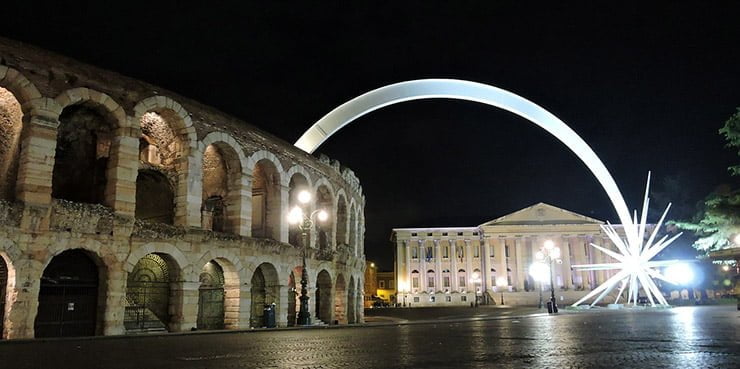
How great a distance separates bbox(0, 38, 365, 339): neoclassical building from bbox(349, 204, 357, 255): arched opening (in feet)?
24.2

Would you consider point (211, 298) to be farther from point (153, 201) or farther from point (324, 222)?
point (324, 222)

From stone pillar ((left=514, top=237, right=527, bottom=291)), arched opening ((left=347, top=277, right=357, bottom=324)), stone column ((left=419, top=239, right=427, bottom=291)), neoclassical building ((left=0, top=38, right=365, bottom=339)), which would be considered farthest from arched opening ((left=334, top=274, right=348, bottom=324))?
stone pillar ((left=514, top=237, right=527, bottom=291))

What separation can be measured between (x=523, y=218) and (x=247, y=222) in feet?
281

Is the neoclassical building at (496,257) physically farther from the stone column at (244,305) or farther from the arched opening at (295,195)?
the stone column at (244,305)

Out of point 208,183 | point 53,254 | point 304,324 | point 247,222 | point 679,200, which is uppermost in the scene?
point 679,200

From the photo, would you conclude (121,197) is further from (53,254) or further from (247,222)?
(247,222)

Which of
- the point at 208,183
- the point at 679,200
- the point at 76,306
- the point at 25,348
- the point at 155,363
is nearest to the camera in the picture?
the point at 155,363

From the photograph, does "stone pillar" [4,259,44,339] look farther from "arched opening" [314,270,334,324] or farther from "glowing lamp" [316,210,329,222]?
"arched opening" [314,270,334,324]

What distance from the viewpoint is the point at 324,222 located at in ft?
117

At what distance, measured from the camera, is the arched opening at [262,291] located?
2820 cm

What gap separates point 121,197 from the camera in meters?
21.2

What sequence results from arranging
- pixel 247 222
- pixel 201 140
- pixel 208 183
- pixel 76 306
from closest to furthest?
pixel 76 306
pixel 201 140
pixel 247 222
pixel 208 183

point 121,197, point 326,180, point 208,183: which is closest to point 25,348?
point 121,197

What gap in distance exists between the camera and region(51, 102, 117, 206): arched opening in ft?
74.6
